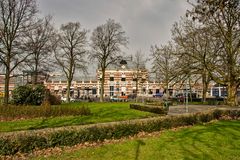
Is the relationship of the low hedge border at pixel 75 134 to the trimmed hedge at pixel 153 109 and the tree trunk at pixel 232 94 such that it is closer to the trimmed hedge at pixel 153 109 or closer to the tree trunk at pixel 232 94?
the trimmed hedge at pixel 153 109

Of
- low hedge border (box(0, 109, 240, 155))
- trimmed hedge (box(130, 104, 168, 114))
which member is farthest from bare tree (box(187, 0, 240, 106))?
low hedge border (box(0, 109, 240, 155))

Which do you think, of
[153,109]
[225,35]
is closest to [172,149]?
[153,109]

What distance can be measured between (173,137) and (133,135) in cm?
179

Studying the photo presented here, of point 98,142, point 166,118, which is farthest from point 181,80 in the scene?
point 98,142

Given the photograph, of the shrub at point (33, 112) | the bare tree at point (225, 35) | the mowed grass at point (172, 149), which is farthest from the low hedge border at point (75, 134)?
the bare tree at point (225, 35)

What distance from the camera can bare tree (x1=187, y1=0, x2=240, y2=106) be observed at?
23.8 m

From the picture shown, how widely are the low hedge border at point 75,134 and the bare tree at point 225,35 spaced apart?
13.7 m

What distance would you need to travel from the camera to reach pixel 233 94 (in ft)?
87.2

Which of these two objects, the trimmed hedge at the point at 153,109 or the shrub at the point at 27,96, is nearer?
the trimmed hedge at the point at 153,109

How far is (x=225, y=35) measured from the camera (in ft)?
84.2

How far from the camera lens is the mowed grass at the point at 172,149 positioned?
8336 mm

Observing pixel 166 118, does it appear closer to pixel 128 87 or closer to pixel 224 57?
pixel 224 57

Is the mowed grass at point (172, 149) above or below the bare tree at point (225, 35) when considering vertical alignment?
below

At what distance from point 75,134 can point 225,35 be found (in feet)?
69.6
